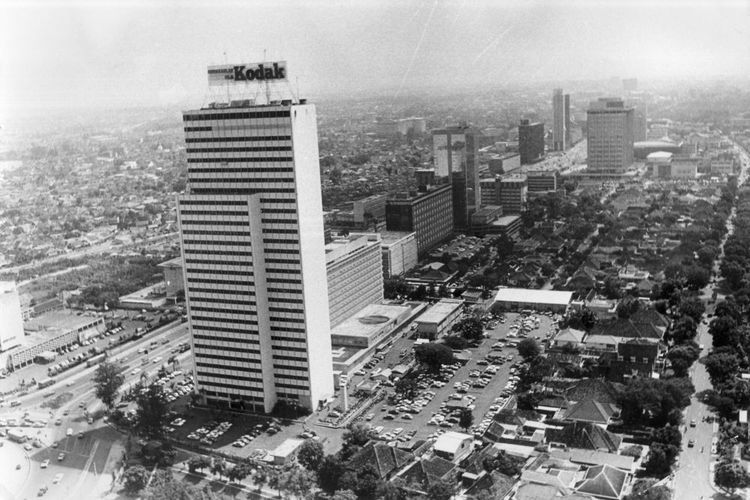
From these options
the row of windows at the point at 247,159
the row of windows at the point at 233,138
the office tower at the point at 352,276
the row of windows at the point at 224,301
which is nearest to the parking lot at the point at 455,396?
the office tower at the point at 352,276

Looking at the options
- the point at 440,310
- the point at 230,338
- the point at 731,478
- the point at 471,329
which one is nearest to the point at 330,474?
the point at 230,338

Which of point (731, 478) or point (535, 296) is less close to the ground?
point (535, 296)

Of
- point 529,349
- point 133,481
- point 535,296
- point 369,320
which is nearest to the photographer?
point 133,481

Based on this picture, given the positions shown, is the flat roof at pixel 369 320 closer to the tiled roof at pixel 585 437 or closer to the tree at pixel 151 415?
the tree at pixel 151 415

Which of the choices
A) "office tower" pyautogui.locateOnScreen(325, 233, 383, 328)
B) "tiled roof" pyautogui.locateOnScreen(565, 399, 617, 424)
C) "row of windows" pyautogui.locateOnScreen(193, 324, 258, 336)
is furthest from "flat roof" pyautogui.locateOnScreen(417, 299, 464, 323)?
"row of windows" pyautogui.locateOnScreen(193, 324, 258, 336)

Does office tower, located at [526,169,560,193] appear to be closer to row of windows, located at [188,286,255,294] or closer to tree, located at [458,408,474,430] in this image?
tree, located at [458,408,474,430]

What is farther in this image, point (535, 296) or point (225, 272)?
point (535, 296)

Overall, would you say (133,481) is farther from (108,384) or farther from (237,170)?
(237,170)

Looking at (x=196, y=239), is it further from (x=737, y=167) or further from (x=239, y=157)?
(x=737, y=167)
